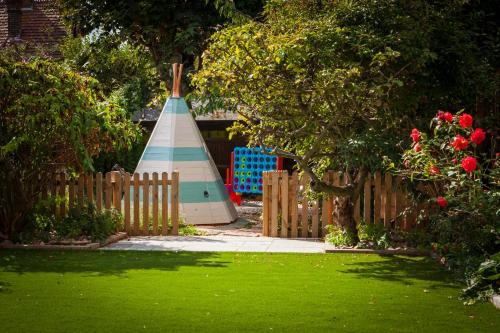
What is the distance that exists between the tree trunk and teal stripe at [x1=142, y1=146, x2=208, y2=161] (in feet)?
14.1

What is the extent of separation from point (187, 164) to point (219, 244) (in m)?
3.35

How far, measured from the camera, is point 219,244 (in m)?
13.0

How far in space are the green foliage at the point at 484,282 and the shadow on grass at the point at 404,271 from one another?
2.07 ft

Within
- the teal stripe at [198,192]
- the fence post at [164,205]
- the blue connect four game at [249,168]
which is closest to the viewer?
the fence post at [164,205]

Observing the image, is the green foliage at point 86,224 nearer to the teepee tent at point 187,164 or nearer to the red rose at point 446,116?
the teepee tent at point 187,164

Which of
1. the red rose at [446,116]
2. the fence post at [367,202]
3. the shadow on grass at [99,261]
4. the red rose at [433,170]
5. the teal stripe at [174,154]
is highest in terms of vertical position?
the red rose at [446,116]

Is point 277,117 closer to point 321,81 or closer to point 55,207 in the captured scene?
point 321,81

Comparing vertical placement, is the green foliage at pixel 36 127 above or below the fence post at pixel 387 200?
above

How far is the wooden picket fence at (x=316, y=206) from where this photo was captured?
42.8 ft

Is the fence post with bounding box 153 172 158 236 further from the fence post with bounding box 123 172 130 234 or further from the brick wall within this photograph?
the brick wall

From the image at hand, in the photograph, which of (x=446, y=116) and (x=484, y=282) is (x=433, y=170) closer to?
(x=446, y=116)

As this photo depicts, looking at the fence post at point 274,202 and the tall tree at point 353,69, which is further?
the fence post at point 274,202

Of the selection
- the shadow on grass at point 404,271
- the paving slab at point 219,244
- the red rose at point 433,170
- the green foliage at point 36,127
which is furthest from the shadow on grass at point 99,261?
the red rose at point 433,170

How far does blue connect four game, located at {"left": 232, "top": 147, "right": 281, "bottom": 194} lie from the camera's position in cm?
2497
